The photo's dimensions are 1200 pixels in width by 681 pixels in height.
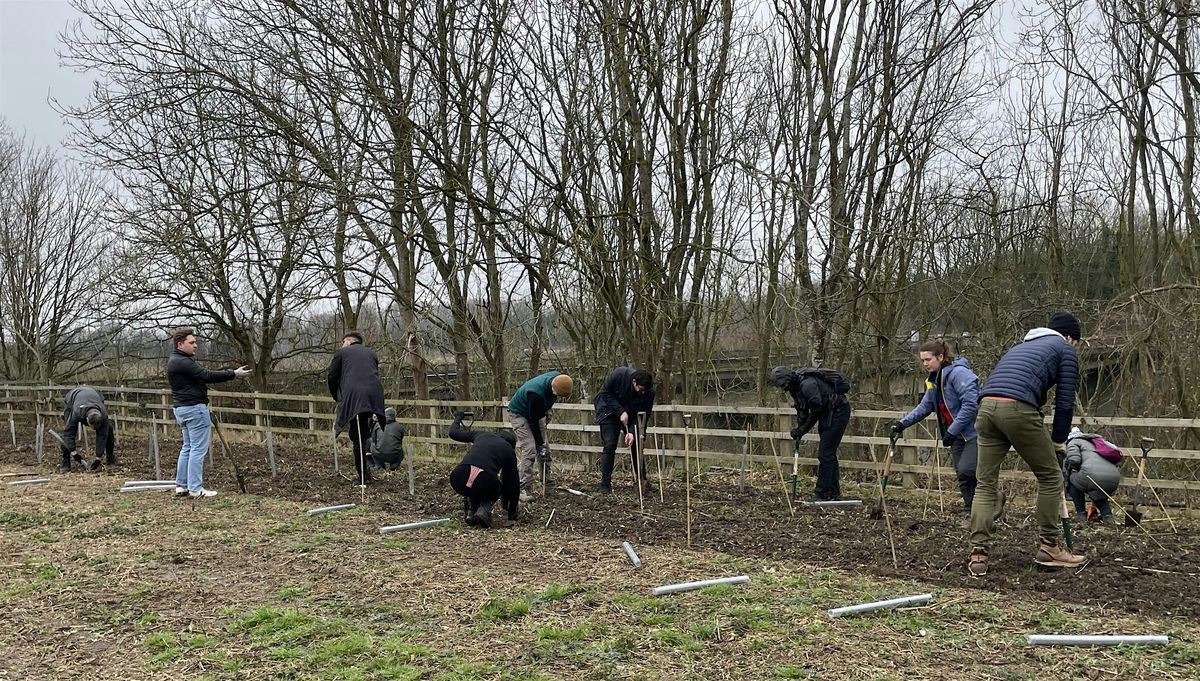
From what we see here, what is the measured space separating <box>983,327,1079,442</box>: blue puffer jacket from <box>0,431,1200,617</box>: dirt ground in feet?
2.91

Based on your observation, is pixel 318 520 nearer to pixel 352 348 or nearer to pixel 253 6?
pixel 352 348

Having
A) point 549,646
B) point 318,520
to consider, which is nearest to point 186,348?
point 318,520

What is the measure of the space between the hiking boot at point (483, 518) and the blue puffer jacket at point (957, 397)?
3.28 m

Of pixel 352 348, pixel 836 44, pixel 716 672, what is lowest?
pixel 716 672

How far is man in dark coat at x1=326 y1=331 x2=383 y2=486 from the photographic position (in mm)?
8297

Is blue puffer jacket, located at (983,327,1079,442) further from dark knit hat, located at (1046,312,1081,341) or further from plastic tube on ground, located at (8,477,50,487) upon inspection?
plastic tube on ground, located at (8,477,50,487)

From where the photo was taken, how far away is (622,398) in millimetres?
8133

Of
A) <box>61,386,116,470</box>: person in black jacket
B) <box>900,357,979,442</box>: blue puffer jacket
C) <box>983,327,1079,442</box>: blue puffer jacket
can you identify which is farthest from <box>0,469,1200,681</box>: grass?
<box>61,386,116,470</box>: person in black jacket

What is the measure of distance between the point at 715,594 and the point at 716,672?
1088mm

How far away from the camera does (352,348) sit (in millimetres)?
8492

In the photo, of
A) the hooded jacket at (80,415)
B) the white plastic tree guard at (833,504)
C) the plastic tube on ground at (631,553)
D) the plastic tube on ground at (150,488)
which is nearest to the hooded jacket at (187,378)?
the plastic tube on ground at (150,488)

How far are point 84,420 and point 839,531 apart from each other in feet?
28.1

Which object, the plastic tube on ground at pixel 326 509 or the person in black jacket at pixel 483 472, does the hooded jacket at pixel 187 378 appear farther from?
the person in black jacket at pixel 483 472

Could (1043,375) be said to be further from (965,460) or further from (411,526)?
(411,526)
